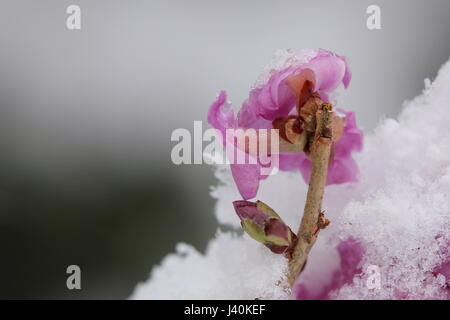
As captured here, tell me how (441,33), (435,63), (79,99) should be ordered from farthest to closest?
(79,99), (441,33), (435,63)

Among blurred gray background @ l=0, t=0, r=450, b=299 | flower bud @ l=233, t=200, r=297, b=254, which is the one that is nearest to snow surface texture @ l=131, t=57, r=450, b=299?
flower bud @ l=233, t=200, r=297, b=254

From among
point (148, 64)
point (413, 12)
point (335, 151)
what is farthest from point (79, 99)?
point (335, 151)

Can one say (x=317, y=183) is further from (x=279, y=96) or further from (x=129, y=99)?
(x=129, y=99)

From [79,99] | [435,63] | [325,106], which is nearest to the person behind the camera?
[325,106]

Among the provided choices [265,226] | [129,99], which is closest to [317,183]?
[265,226]

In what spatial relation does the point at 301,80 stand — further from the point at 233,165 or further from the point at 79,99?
the point at 79,99

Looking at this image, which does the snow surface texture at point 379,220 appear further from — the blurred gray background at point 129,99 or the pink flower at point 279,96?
the blurred gray background at point 129,99

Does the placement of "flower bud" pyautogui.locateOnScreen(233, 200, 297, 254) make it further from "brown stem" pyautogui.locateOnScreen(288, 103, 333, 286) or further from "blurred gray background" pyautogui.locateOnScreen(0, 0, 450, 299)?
"blurred gray background" pyautogui.locateOnScreen(0, 0, 450, 299)

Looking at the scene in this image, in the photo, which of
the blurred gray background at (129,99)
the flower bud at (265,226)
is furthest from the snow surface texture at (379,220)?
the blurred gray background at (129,99)
